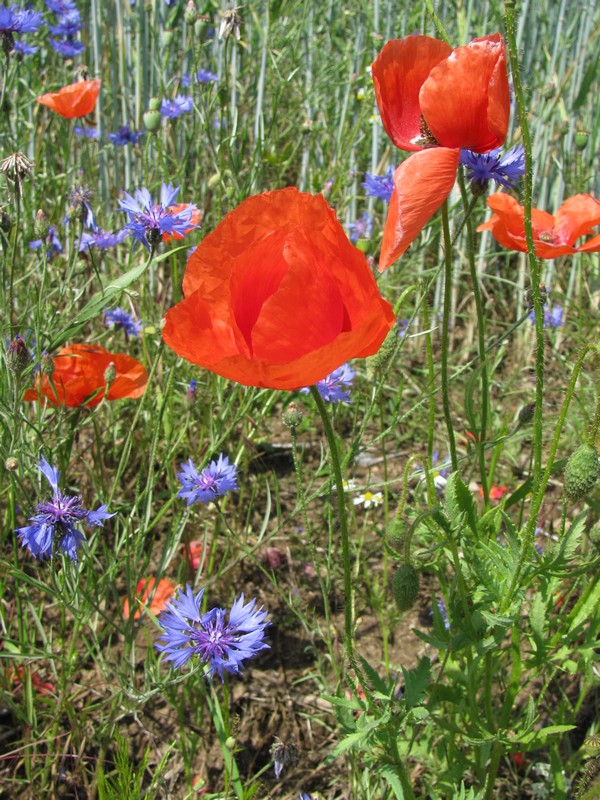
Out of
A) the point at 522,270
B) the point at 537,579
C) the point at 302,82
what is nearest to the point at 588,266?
the point at 522,270

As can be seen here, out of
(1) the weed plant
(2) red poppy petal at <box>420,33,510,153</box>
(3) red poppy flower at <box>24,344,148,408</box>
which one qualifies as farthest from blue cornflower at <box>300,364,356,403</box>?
(2) red poppy petal at <box>420,33,510,153</box>

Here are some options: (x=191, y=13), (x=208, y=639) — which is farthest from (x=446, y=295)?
(x=191, y=13)

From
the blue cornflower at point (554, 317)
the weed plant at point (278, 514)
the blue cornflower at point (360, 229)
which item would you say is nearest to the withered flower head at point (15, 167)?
the weed plant at point (278, 514)

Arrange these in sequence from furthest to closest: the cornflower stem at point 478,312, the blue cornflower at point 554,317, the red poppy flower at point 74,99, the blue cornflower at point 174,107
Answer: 1. the blue cornflower at point 554,317
2. the blue cornflower at point 174,107
3. the red poppy flower at point 74,99
4. the cornflower stem at point 478,312

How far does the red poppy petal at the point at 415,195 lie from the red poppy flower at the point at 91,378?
0.80 metres

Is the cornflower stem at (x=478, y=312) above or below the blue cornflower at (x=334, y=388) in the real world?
above

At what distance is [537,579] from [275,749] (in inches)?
21.1

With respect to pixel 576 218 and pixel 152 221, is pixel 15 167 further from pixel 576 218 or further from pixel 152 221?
pixel 576 218

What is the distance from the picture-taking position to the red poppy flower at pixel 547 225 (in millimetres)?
1402

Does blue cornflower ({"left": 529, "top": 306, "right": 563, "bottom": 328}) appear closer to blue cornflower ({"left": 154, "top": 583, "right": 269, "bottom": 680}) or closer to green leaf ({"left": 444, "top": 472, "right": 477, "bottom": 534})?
green leaf ({"left": 444, "top": 472, "right": 477, "bottom": 534})

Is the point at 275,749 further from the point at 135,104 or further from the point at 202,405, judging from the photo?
the point at 135,104

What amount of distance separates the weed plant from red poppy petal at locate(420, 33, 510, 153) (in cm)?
9

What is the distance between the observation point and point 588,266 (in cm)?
328

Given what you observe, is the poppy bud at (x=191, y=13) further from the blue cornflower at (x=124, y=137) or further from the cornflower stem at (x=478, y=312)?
the cornflower stem at (x=478, y=312)
